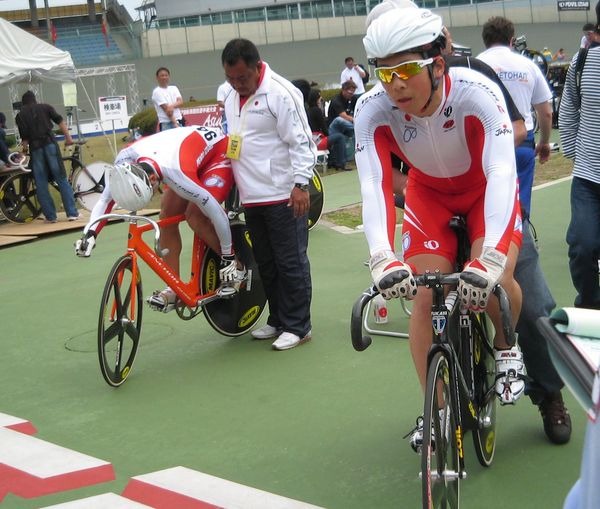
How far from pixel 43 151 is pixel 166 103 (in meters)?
4.48

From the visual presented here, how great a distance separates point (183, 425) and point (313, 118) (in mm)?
12666

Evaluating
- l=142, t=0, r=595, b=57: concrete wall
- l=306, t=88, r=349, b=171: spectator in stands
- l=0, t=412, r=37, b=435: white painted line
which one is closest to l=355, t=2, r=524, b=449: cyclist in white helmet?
l=0, t=412, r=37, b=435: white painted line

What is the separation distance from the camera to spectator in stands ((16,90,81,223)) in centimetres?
1415

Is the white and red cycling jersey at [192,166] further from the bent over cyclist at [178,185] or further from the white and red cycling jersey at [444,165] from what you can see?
the white and red cycling jersey at [444,165]

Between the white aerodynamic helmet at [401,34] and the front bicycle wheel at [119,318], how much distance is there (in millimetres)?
2853

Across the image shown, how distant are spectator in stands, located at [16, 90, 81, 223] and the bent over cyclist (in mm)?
7882

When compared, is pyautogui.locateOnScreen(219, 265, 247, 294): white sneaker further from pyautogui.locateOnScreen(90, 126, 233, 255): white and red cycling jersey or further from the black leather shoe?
the black leather shoe

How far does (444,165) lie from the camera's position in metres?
4.14

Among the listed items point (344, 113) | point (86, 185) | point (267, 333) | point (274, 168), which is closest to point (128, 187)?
point (274, 168)

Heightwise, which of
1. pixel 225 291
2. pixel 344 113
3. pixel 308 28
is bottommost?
pixel 225 291

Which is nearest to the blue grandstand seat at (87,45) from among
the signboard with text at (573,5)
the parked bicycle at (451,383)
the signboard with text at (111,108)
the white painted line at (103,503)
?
the signboard with text at (573,5)

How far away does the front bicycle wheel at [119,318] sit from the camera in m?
6.09

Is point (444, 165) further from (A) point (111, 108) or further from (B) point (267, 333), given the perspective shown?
(A) point (111, 108)

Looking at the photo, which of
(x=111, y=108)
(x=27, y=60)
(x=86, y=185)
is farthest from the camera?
(x=111, y=108)
